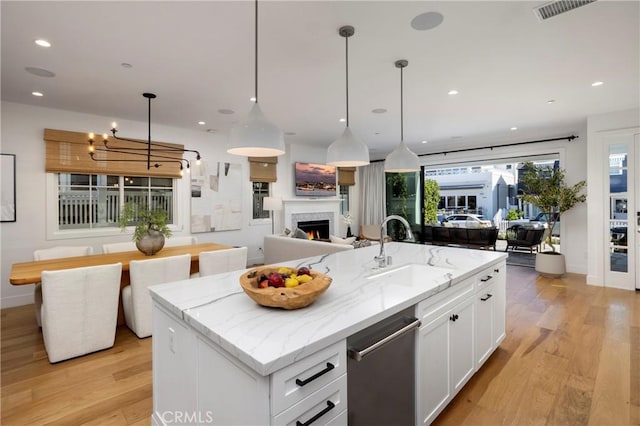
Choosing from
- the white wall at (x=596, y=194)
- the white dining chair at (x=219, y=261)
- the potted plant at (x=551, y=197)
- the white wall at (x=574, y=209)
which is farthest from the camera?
the white wall at (x=574, y=209)

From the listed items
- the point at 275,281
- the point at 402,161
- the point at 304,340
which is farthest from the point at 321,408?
the point at 402,161

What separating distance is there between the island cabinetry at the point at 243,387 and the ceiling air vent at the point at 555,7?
257 centimetres

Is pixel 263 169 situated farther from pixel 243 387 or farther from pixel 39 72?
pixel 243 387

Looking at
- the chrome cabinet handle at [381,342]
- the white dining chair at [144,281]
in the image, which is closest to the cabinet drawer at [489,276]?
the chrome cabinet handle at [381,342]

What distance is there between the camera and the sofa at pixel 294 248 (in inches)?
176

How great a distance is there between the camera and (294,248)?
16.4ft

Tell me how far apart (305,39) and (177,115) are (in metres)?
2.99

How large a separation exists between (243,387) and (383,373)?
26.8 inches

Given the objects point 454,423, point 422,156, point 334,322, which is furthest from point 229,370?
point 422,156

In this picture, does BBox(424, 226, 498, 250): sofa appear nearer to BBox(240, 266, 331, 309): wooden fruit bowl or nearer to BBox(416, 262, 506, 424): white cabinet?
BBox(416, 262, 506, 424): white cabinet

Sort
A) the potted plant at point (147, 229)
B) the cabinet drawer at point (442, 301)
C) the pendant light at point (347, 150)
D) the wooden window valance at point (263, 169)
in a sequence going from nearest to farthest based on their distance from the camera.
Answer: the cabinet drawer at point (442, 301), the pendant light at point (347, 150), the potted plant at point (147, 229), the wooden window valance at point (263, 169)

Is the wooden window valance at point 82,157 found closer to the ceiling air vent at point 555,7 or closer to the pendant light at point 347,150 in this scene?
the pendant light at point 347,150

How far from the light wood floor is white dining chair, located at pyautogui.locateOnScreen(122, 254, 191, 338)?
0.56 ft

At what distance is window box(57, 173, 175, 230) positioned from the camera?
4.54m
